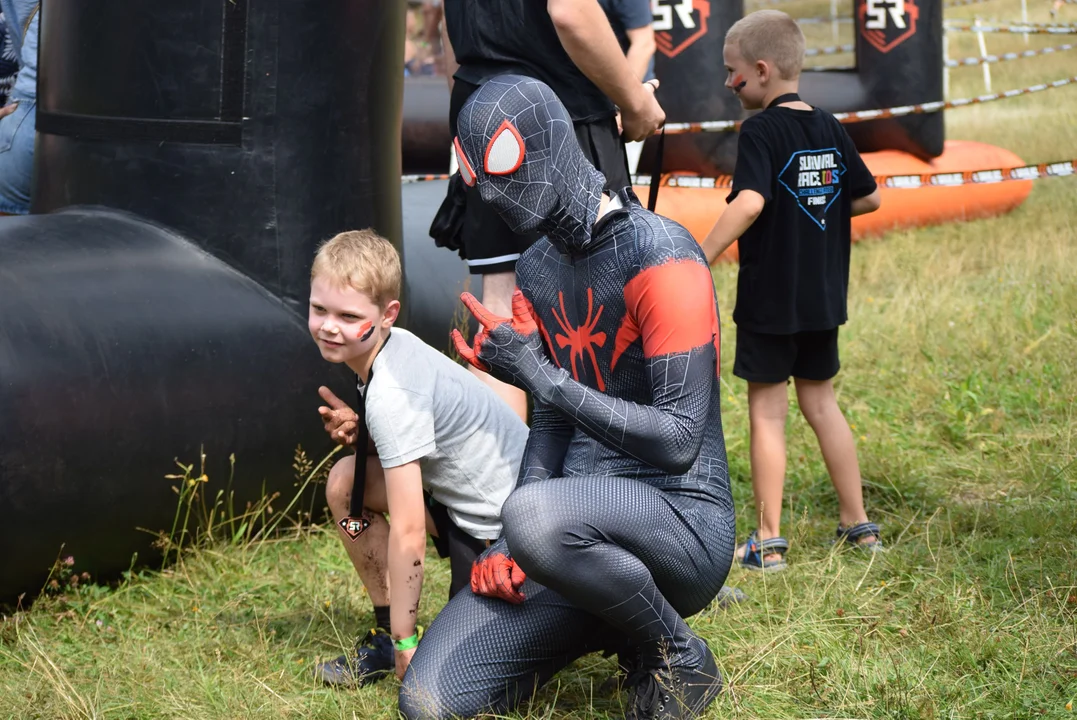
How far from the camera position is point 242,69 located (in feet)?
11.6

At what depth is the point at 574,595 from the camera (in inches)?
90.7

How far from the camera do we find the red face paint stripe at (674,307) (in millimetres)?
2285

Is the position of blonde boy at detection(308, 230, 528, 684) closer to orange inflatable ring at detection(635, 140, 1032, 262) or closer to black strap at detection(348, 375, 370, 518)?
black strap at detection(348, 375, 370, 518)

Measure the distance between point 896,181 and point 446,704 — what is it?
609 cm

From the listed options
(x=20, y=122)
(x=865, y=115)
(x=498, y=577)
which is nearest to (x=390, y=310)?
(x=498, y=577)

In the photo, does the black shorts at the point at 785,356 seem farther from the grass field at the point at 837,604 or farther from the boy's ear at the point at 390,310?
the boy's ear at the point at 390,310

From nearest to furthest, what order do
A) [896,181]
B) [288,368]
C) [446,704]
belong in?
[446,704] → [288,368] → [896,181]

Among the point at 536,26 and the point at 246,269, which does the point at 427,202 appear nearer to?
the point at 246,269

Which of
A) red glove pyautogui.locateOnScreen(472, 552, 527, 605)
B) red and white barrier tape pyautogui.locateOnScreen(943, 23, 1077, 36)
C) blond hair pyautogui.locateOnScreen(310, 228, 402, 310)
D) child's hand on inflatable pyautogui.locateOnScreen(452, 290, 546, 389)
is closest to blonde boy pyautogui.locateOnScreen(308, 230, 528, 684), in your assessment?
blond hair pyautogui.locateOnScreen(310, 228, 402, 310)

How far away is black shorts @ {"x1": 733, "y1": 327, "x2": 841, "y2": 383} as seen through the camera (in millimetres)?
3469

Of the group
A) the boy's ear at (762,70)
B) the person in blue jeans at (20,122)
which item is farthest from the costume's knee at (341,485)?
the person in blue jeans at (20,122)

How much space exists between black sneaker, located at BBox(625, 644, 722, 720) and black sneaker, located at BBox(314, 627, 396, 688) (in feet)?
2.06

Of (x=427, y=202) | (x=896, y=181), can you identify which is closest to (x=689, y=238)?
(x=427, y=202)

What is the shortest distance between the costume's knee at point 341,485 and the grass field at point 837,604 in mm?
363
